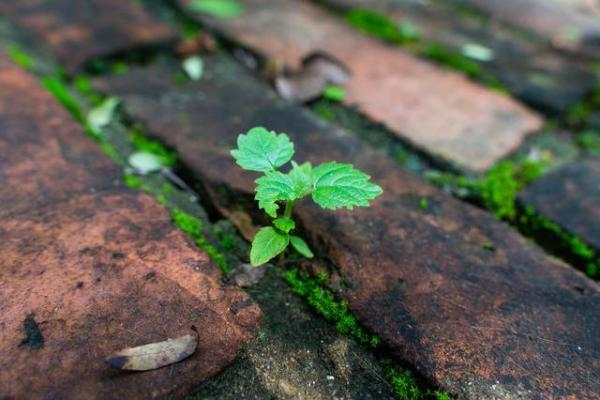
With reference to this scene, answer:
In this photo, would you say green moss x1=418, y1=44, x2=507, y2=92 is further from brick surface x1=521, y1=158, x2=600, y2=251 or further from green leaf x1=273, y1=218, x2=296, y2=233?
green leaf x1=273, y1=218, x2=296, y2=233

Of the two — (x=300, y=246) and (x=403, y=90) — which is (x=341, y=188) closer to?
(x=300, y=246)

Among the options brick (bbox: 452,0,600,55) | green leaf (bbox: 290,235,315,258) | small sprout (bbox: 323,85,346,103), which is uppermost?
brick (bbox: 452,0,600,55)

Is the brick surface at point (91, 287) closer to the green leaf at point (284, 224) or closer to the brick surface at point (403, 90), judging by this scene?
the green leaf at point (284, 224)

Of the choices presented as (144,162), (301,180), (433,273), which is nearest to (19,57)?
(144,162)

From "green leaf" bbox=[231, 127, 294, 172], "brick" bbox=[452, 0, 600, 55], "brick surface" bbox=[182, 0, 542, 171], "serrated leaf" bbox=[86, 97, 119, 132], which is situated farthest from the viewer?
"brick" bbox=[452, 0, 600, 55]

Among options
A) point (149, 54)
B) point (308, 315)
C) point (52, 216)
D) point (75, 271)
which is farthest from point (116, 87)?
point (308, 315)

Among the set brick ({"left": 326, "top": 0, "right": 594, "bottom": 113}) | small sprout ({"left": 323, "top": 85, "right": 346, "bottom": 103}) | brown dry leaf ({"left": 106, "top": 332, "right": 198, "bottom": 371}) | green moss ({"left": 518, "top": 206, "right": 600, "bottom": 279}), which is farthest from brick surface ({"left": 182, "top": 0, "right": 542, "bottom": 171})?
brown dry leaf ({"left": 106, "top": 332, "right": 198, "bottom": 371})
